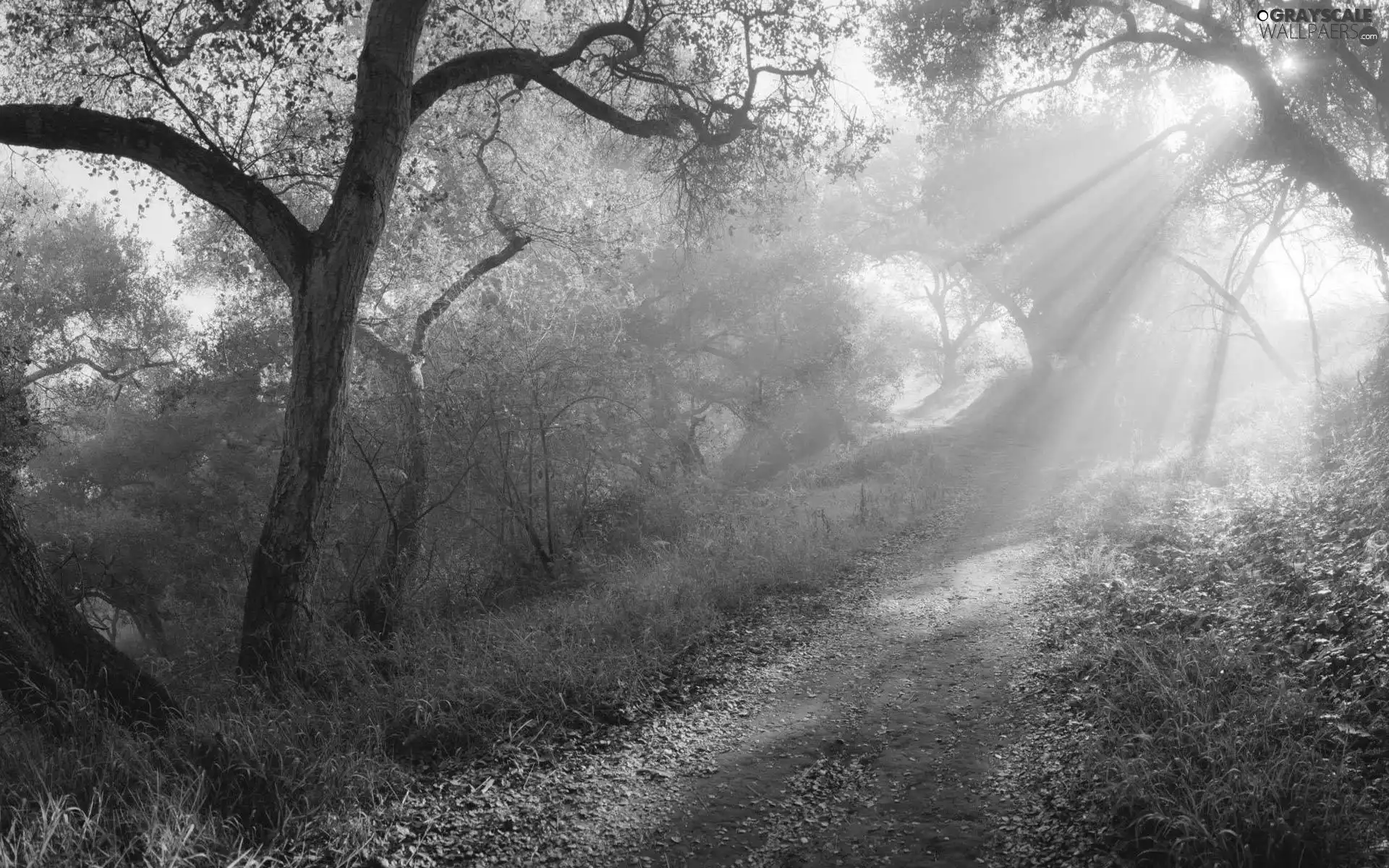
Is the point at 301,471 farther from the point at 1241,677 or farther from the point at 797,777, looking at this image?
the point at 1241,677

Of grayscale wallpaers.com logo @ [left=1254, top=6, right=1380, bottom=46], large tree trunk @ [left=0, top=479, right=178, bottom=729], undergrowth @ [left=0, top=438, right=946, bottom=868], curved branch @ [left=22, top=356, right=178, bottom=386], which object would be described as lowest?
undergrowth @ [left=0, top=438, right=946, bottom=868]

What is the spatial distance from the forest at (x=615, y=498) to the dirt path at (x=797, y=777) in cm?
3

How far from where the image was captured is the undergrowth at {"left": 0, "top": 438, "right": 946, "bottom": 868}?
11.0 ft

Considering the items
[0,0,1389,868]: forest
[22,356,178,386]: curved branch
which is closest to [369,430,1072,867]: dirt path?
[0,0,1389,868]: forest

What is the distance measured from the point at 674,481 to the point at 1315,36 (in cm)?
1353

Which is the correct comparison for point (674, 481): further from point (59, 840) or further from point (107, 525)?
point (107, 525)

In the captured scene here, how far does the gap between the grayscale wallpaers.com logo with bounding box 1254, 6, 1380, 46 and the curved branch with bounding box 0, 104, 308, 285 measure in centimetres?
1398

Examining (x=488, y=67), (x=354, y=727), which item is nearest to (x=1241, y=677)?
(x=354, y=727)

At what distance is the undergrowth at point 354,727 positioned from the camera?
3359 mm

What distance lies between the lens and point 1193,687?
4.26 m

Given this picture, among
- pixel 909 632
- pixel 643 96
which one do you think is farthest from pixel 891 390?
pixel 909 632

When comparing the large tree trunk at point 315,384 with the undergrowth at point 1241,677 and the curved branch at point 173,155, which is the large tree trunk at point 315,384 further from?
the undergrowth at point 1241,677

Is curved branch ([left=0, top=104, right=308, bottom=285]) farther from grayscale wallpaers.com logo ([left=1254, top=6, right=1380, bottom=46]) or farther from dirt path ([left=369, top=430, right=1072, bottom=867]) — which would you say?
grayscale wallpaers.com logo ([left=1254, top=6, right=1380, bottom=46])

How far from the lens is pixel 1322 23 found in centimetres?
1134
